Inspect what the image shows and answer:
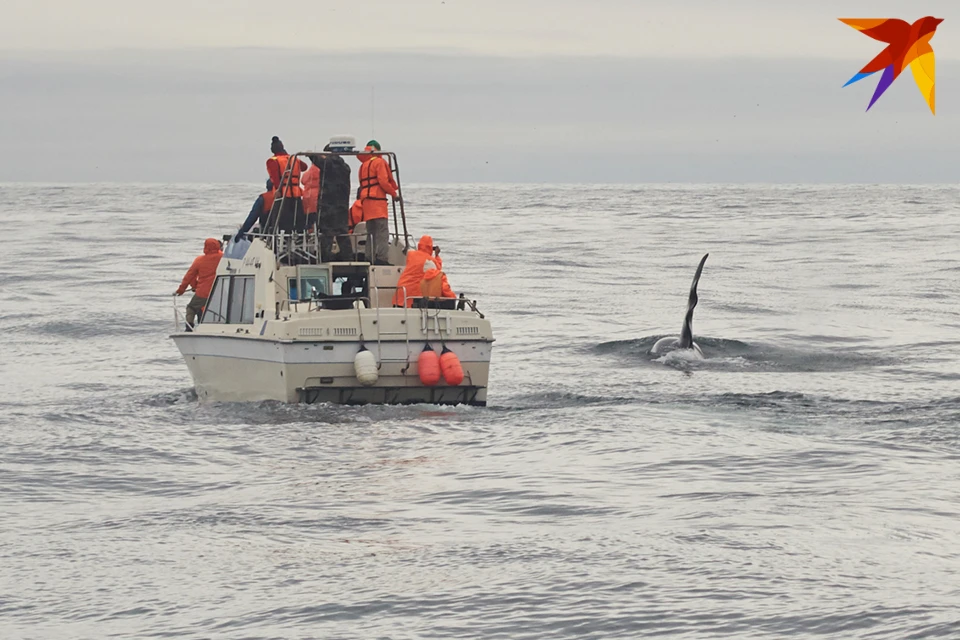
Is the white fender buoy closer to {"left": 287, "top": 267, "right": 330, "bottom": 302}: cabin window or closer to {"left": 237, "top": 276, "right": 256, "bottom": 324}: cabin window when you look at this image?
{"left": 237, "top": 276, "right": 256, "bottom": 324}: cabin window

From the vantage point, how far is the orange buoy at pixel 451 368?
1730cm

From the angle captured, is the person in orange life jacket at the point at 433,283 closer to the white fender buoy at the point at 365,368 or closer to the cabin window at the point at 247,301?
the white fender buoy at the point at 365,368

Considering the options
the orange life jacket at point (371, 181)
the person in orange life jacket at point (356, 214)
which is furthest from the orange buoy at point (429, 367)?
the person in orange life jacket at point (356, 214)

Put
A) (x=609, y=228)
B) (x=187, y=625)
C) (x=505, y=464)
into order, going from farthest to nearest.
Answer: (x=609, y=228)
(x=505, y=464)
(x=187, y=625)

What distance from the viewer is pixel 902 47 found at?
10.7 metres

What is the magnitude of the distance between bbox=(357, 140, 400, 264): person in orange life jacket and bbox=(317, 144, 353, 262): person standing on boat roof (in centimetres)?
28

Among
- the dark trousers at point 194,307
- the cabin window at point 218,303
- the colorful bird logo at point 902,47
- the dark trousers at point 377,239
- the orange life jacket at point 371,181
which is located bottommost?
the dark trousers at point 194,307

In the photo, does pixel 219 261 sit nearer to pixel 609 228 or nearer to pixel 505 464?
pixel 505 464

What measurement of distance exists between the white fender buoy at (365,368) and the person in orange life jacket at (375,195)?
286 centimetres

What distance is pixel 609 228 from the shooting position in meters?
84.0

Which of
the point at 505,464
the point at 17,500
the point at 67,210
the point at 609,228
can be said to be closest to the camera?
the point at 17,500

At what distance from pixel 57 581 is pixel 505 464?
18.5 ft

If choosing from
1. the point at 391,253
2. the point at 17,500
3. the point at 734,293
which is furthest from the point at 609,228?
the point at 17,500

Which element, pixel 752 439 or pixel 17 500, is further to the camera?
pixel 752 439
